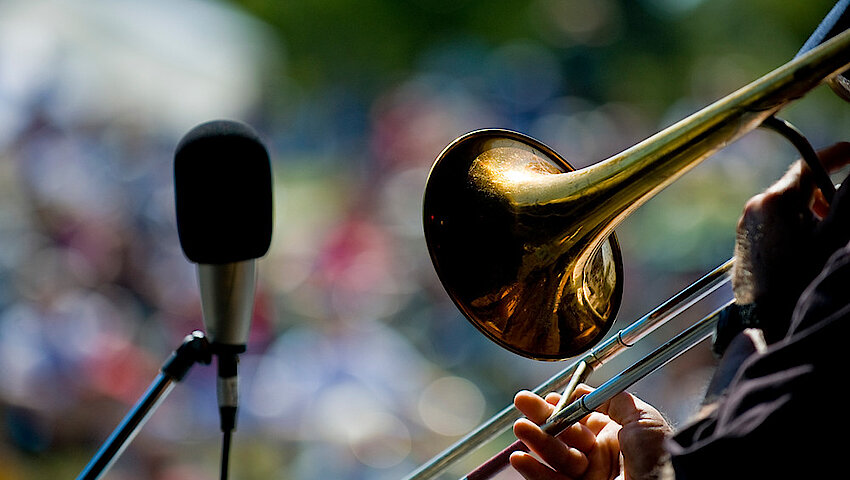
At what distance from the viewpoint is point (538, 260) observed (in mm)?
1839

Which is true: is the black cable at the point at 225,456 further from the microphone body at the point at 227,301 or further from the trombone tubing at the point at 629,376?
the trombone tubing at the point at 629,376

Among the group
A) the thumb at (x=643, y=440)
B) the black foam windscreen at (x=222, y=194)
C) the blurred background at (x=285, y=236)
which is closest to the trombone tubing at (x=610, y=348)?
the thumb at (x=643, y=440)

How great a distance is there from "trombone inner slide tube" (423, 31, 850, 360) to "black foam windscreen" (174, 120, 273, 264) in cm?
35

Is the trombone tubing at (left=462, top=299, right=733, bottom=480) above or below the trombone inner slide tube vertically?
below

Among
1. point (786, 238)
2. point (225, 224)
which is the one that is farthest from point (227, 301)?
point (786, 238)

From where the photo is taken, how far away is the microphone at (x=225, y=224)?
170 centimetres

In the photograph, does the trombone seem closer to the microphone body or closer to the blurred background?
the microphone body

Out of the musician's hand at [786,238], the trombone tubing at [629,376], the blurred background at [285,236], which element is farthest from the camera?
the blurred background at [285,236]

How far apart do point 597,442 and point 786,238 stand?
0.70 metres

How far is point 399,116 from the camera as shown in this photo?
857 centimetres

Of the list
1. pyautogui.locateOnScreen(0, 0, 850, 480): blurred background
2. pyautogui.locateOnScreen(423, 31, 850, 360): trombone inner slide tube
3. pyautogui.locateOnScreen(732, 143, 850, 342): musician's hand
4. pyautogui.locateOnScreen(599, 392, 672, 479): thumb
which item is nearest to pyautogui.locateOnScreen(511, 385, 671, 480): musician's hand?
pyautogui.locateOnScreen(599, 392, 672, 479): thumb

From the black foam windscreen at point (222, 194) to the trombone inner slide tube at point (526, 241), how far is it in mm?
351

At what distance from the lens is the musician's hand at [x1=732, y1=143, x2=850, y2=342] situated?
1238 mm

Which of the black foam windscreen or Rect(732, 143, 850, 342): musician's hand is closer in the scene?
Rect(732, 143, 850, 342): musician's hand
